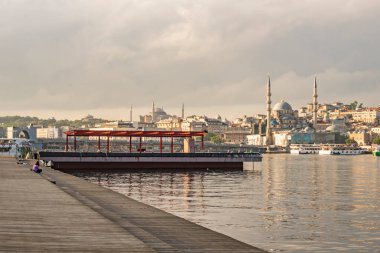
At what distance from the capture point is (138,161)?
395 feet

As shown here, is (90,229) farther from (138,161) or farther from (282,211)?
(138,161)

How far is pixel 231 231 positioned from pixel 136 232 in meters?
8.43

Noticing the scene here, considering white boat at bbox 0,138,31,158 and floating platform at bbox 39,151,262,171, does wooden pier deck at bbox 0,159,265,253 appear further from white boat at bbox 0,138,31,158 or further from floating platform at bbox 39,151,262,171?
white boat at bbox 0,138,31,158

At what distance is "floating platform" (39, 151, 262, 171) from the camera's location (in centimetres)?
11700

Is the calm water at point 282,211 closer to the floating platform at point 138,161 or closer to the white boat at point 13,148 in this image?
the floating platform at point 138,161

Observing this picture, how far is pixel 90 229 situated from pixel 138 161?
93451mm


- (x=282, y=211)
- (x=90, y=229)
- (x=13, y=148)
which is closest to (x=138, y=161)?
→ (x=13, y=148)

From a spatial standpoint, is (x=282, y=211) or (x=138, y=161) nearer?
(x=282, y=211)

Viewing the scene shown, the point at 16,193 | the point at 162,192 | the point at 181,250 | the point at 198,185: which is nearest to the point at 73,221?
the point at 181,250

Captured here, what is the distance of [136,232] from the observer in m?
29.2

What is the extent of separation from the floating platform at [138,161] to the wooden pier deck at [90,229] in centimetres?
7362

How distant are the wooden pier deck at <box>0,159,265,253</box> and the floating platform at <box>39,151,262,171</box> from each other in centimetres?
7362

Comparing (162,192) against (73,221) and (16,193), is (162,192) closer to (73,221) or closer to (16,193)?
(16,193)

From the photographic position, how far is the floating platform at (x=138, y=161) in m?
117
